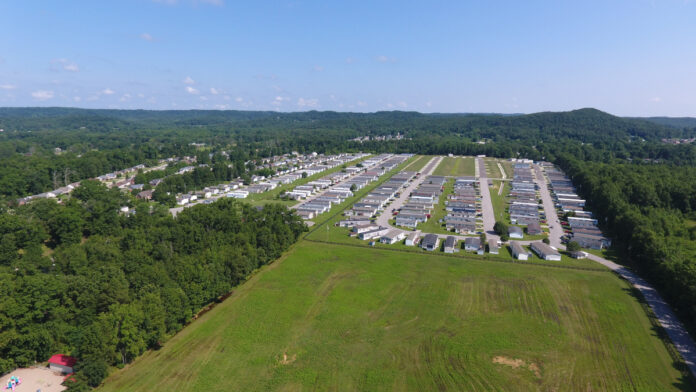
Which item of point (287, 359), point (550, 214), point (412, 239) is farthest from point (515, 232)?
point (287, 359)

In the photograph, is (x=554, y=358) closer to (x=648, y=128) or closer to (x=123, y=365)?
(x=123, y=365)

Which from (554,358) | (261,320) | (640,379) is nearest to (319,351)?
(261,320)

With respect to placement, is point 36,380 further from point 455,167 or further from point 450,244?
point 455,167

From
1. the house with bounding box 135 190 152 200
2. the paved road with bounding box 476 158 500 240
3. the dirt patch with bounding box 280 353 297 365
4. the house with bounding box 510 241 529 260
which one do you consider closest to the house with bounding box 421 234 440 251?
the paved road with bounding box 476 158 500 240

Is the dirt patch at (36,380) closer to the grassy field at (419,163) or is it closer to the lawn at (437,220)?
the lawn at (437,220)

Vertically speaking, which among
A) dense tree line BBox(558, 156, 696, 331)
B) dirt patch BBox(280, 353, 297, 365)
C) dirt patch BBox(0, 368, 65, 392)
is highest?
dense tree line BBox(558, 156, 696, 331)

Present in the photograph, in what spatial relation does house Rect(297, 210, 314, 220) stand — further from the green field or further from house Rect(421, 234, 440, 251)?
the green field

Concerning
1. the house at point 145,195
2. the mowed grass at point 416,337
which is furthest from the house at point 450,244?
the house at point 145,195
